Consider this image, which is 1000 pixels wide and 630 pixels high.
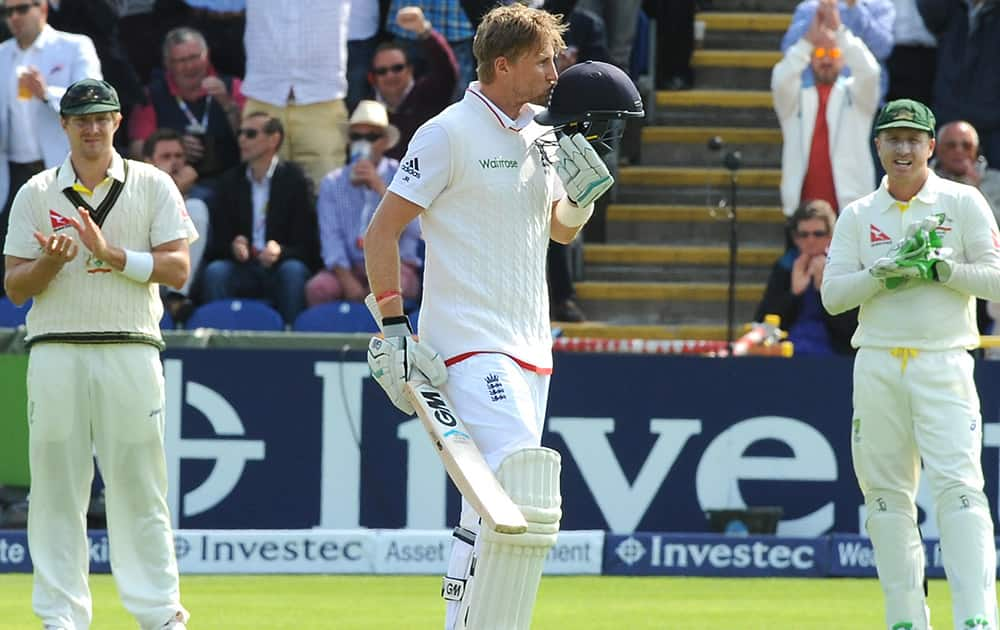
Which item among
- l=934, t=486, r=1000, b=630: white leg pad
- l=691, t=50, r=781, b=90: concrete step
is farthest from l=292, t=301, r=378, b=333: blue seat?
l=934, t=486, r=1000, b=630: white leg pad

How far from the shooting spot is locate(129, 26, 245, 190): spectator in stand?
11.3 metres

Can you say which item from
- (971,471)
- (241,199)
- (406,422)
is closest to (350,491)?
(406,422)

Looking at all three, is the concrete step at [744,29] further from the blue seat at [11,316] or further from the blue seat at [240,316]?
the blue seat at [11,316]

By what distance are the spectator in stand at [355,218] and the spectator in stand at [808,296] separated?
6.07ft

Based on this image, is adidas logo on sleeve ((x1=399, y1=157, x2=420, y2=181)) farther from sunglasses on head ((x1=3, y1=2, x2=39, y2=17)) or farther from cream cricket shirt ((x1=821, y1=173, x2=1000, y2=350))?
sunglasses on head ((x1=3, y1=2, x2=39, y2=17))

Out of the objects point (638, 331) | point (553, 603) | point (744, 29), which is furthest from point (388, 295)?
point (744, 29)

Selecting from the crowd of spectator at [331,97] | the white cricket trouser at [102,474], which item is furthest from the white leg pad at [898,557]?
the crowd of spectator at [331,97]

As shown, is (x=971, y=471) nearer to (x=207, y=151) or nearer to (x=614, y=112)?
(x=614, y=112)

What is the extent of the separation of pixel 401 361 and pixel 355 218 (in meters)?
5.18

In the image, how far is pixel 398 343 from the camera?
5.33 meters

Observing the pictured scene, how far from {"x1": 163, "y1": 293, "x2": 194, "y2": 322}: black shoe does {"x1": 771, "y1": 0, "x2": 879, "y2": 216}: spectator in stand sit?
132 inches

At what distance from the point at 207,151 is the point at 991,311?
4.38 m

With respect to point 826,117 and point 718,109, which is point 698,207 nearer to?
point 718,109

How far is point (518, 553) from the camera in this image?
5109 mm
